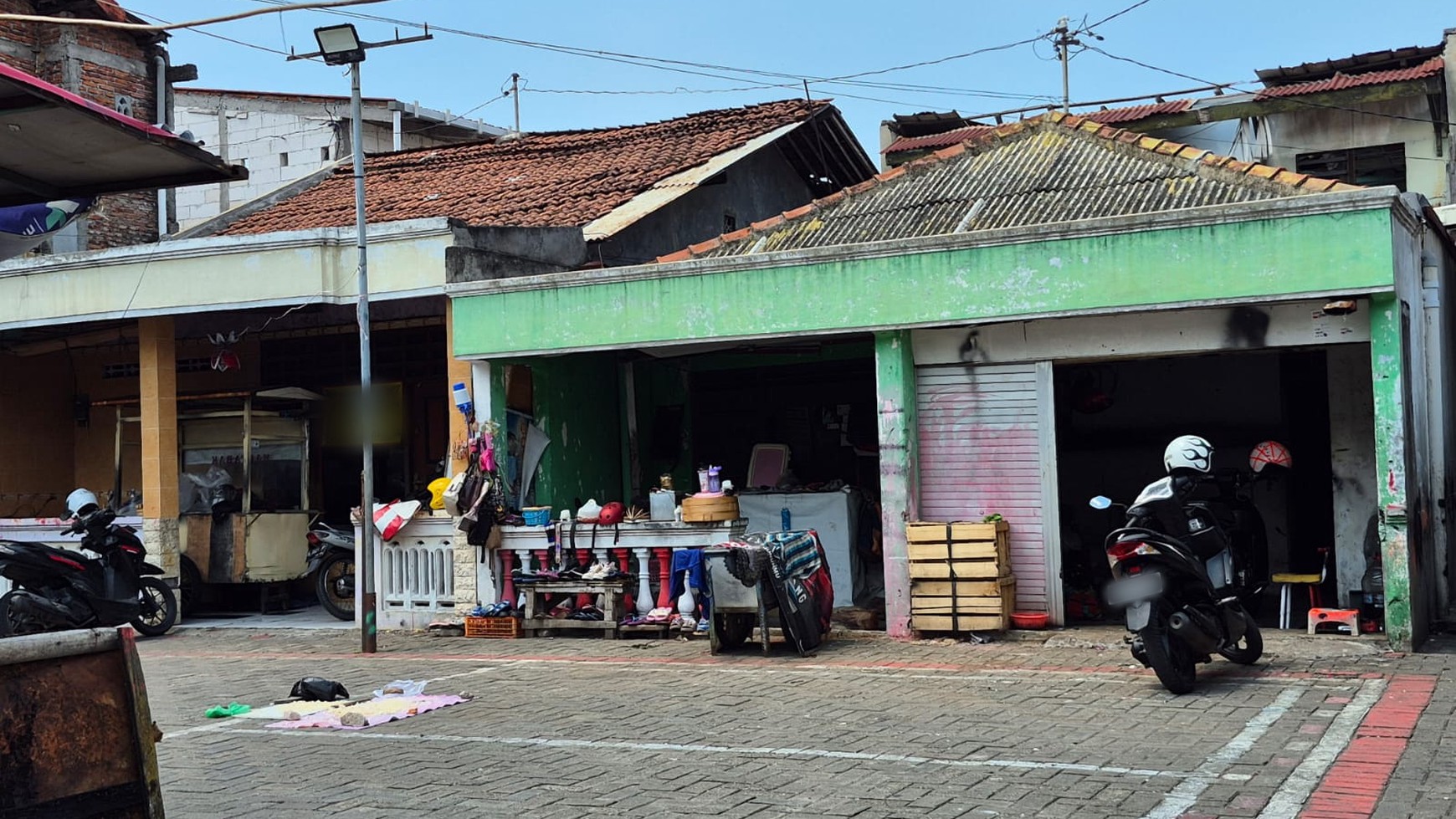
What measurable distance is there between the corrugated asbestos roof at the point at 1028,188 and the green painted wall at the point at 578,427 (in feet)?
7.02

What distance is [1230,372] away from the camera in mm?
16266

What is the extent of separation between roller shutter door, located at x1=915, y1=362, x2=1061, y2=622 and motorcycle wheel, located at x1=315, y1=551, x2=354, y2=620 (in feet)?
22.6

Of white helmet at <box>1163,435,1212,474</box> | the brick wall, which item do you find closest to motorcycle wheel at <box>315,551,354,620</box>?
the brick wall

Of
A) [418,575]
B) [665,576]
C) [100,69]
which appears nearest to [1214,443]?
[665,576]

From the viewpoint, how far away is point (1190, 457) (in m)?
9.67

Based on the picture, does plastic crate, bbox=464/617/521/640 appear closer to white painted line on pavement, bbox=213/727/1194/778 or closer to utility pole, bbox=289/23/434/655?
utility pole, bbox=289/23/434/655

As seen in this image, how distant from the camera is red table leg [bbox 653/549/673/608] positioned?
13.5 m

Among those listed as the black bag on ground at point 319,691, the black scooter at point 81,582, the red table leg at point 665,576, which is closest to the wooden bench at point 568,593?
the red table leg at point 665,576

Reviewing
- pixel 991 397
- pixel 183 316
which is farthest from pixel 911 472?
pixel 183 316

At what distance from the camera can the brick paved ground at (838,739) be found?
6.55 m

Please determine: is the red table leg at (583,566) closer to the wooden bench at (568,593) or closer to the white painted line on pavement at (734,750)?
the wooden bench at (568,593)

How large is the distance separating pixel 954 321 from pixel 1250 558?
13.2ft

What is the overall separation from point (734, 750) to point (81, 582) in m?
9.23

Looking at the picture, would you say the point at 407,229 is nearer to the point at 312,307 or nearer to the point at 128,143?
the point at 312,307
